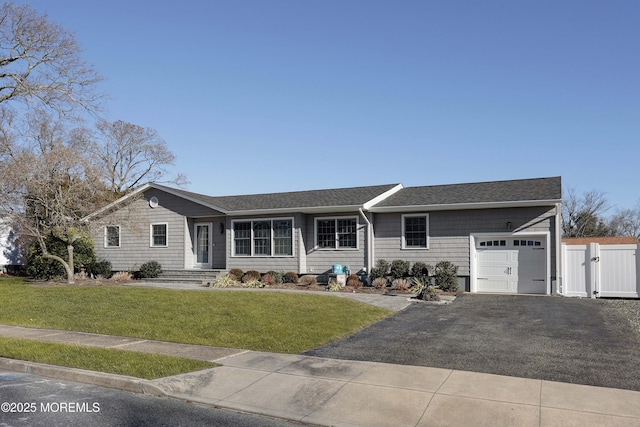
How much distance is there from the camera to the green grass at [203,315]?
1017 centimetres

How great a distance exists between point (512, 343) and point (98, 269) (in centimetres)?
2255

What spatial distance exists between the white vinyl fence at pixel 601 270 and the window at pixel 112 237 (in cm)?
2185

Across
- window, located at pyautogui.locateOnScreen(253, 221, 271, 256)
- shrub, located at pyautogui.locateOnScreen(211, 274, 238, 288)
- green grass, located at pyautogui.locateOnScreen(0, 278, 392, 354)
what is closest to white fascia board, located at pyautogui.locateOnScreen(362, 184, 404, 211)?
window, located at pyautogui.locateOnScreen(253, 221, 271, 256)

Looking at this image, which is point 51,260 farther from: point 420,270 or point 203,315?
point 420,270

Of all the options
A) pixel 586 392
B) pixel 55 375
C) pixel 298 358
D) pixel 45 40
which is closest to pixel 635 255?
pixel 586 392

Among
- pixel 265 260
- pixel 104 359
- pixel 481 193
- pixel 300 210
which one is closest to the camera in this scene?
pixel 104 359

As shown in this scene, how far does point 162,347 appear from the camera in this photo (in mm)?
9266

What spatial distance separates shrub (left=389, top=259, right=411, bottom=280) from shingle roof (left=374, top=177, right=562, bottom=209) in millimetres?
2431

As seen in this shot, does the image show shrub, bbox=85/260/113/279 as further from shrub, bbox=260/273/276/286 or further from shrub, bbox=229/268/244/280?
shrub, bbox=260/273/276/286

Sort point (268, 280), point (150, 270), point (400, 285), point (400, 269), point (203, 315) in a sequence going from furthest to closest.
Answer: point (150, 270)
point (268, 280)
point (400, 269)
point (400, 285)
point (203, 315)

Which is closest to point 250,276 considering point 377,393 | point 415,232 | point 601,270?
point 415,232

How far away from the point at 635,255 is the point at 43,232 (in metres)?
23.2

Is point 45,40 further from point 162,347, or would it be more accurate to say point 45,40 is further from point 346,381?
point 346,381

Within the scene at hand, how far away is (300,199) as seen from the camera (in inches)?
931
